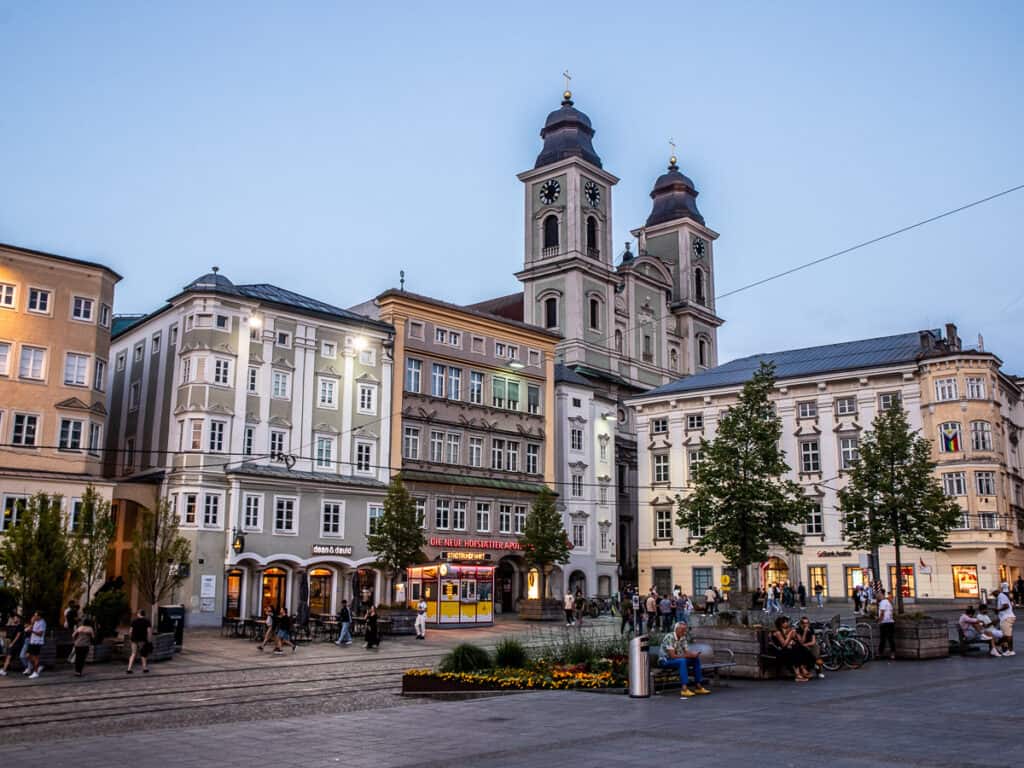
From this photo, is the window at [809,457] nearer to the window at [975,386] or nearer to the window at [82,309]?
the window at [975,386]

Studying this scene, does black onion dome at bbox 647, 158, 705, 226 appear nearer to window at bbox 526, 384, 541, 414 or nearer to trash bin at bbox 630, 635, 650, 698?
window at bbox 526, 384, 541, 414

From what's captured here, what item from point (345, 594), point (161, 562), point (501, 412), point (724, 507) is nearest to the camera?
point (724, 507)

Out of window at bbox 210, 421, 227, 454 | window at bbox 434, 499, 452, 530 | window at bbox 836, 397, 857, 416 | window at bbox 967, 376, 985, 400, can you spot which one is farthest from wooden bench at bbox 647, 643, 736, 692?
window at bbox 836, 397, 857, 416

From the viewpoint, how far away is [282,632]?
33438 mm

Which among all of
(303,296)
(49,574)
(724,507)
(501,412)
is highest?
(303,296)

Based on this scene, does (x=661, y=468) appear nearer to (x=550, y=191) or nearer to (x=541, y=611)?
(x=541, y=611)

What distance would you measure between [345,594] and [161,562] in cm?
1959

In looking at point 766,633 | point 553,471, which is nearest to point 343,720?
point 766,633

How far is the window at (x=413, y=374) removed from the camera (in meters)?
56.9

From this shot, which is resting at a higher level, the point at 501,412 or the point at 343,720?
the point at 501,412

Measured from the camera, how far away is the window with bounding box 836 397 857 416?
61344 millimetres

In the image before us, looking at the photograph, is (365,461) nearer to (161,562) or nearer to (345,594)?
(345,594)

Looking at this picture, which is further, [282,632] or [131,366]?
[131,366]

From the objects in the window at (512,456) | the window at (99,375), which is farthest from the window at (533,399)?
the window at (99,375)
